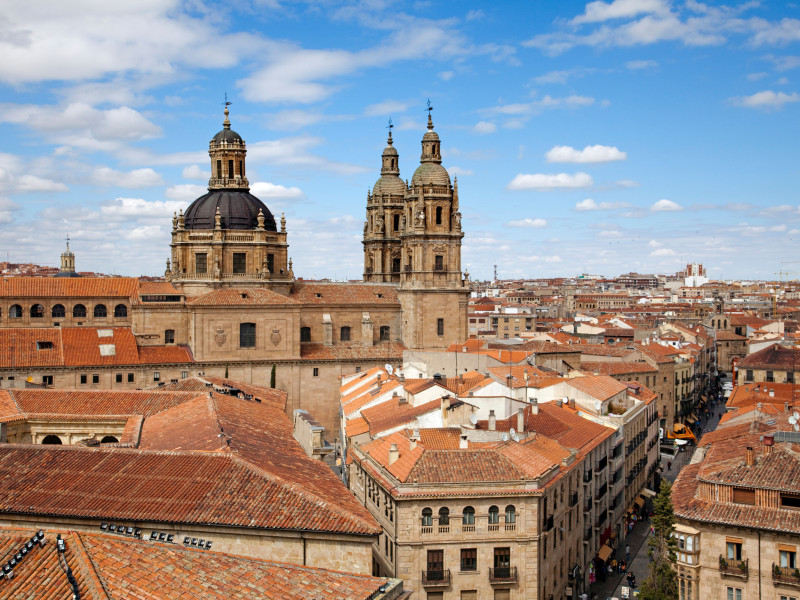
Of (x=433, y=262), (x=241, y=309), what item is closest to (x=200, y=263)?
(x=241, y=309)

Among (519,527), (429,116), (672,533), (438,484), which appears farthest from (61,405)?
(429,116)

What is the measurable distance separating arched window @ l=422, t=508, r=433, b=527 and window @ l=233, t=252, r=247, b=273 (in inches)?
1696

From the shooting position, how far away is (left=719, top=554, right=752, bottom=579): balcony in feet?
84.1

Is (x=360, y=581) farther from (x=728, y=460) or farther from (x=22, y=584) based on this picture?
(x=728, y=460)

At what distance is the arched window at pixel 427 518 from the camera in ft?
99.3

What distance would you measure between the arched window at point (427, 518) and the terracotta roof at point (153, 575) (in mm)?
10308

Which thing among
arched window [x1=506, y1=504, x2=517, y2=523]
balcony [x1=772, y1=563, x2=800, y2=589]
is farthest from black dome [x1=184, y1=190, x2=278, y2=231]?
balcony [x1=772, y1=563, x2=800, y2=589]

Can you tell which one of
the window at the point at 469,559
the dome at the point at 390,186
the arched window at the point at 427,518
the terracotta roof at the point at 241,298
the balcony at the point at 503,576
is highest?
the dome at the point at 390,186

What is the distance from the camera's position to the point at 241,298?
65.7m

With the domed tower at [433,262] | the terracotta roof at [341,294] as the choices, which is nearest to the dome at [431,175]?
the domed tower at [433,262]

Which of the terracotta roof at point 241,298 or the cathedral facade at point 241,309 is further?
the terracotta roof at point 241,298

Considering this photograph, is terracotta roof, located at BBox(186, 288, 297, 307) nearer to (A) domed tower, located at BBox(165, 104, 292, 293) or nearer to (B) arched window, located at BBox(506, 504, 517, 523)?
(A) domed tower, located at BBox(165, 104, 292, 293)

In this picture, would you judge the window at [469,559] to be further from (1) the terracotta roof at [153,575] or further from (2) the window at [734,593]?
(1) the terracotta roof at [153,575]

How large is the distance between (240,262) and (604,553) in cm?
3907
